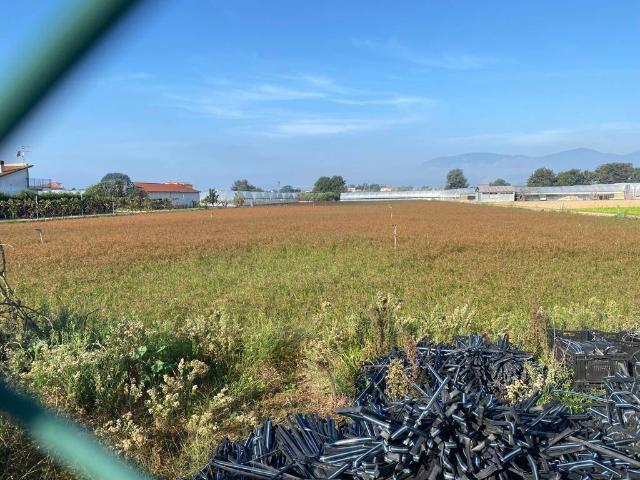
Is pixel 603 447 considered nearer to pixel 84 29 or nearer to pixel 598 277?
pixel 84 29

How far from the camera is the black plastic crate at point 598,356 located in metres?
3.74

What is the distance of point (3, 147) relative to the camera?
0.97 m

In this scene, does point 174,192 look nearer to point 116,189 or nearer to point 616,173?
point 116,189

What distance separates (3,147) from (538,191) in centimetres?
12336

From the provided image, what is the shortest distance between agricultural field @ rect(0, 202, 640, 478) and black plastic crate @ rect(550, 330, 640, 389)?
43 cm


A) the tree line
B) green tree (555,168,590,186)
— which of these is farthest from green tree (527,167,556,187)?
the tree line

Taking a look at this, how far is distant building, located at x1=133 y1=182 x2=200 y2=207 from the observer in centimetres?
8869

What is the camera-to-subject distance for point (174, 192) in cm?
9650

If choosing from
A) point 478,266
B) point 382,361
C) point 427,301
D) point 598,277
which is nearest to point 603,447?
point 382,361

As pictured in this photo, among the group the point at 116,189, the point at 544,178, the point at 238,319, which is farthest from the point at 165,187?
the point at 544,178

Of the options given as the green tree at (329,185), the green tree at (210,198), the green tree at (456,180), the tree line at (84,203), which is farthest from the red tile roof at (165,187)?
the green tree at (456,180)

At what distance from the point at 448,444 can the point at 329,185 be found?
139228mm

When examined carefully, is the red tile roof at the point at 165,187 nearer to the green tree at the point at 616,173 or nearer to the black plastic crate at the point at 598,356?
the black plastic crate at the point at 598,356

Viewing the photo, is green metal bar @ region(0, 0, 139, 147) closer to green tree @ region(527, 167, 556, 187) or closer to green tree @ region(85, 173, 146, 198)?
green tree @ region(85, 173, 146, 198)
